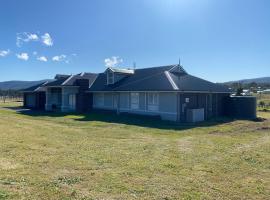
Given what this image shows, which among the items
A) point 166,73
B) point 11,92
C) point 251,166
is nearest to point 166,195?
point 251,166

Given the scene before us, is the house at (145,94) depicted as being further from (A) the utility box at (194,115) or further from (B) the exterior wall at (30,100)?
(B) the exterior wall at (30,100)

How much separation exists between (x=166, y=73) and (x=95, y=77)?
13416mm

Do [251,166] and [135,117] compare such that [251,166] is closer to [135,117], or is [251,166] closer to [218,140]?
[218,140]

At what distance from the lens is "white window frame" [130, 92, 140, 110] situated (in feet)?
87.8

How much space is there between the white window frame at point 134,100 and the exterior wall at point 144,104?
23 cm

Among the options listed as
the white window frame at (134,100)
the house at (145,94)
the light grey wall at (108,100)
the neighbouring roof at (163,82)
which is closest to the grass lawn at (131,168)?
the house at (145,94)

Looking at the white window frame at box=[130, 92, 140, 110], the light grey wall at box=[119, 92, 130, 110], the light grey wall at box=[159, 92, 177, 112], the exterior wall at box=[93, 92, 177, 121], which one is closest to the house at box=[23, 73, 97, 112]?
the exterior wall at box=[93, 92, 177, 121]

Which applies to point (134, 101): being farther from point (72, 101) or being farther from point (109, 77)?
point (72, 101)

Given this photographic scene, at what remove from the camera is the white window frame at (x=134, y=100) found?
2675 centimetres

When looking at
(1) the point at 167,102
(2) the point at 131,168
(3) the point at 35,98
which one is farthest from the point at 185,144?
(3) the point at 35,98

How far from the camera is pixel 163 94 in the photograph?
24.1 meters

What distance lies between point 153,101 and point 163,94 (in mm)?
1488

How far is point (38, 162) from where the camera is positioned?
9156mm

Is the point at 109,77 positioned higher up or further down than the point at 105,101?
higher up
